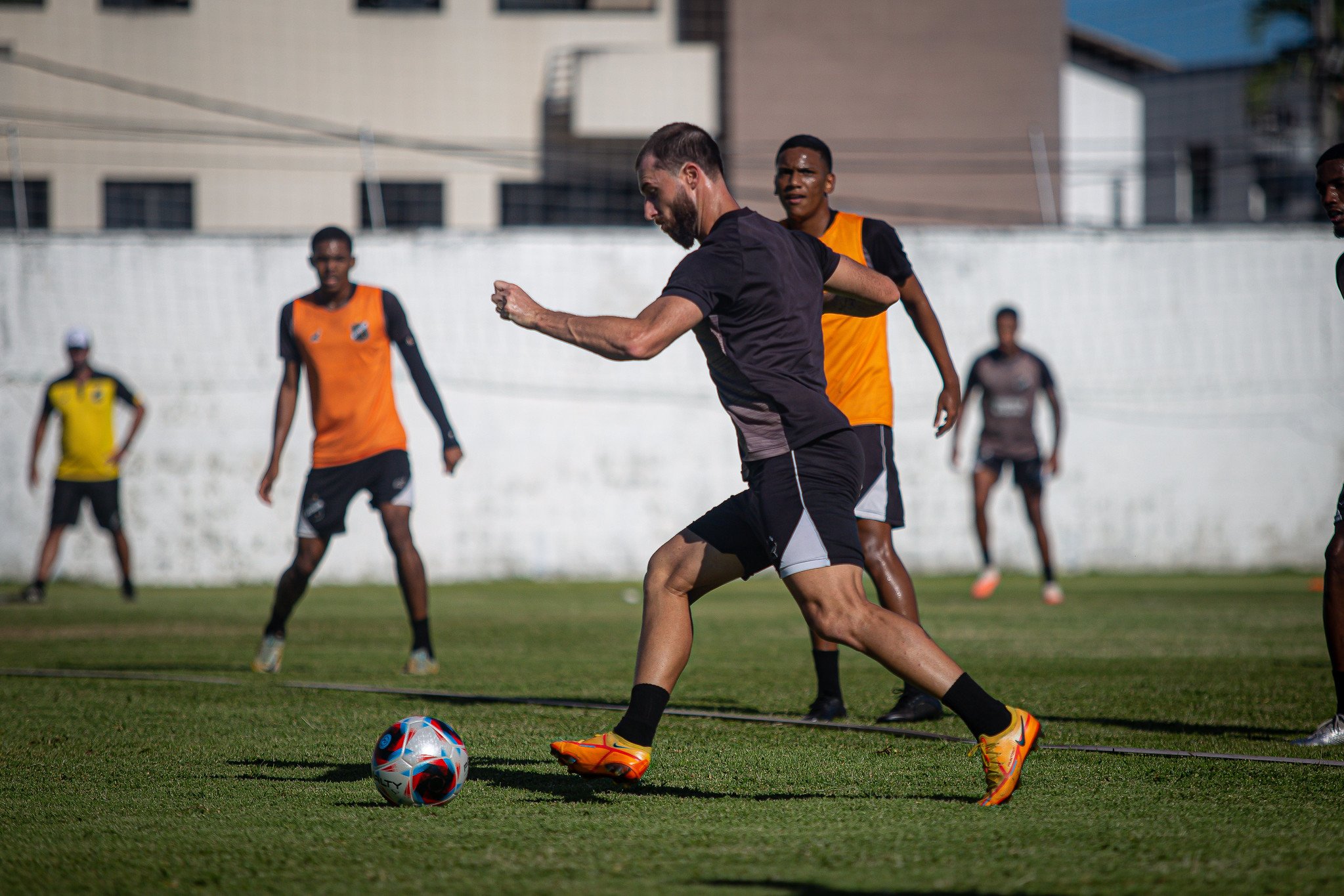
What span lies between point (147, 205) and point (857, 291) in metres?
19.3

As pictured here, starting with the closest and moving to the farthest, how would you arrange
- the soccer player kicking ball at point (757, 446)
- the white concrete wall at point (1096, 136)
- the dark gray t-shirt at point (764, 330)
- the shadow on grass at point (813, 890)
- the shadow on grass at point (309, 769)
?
1. the shadow on grass at point (813, 890)
2. the soccer player kicking ball at point (757, 446)
3. the dark gray t-shirt at point (764, 330)
4. the shadow on grass at point (309, 769)
5. the white concrete wall at point (1096, 136)

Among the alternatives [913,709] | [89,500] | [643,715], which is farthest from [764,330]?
[89,500]

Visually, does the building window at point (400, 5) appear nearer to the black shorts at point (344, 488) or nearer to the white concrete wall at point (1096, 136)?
the white concrete wall at point (1096, 136)

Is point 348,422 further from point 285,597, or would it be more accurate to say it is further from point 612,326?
point 612,326

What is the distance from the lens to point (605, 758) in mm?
4184

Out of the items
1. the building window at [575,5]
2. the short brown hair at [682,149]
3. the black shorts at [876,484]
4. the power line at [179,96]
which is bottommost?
the black shorts at [876,484]

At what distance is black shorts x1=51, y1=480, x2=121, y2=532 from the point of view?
1298cm

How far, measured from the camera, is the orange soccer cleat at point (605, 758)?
4160 mm

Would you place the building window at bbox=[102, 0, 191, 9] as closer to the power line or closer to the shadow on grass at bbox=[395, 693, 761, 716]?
the power line

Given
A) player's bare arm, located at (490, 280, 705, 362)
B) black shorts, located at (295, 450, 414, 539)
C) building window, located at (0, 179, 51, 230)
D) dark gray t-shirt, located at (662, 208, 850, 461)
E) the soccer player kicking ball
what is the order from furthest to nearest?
building window, located at (0, 179, 51, 230) → black shorts, located at (295, 450, 414, 539) → dark gray t-shirt, located at (662, 208, 850, 461) → the soccer player kicking ball → player's bare arm, located at (490, 280, 705, 362)

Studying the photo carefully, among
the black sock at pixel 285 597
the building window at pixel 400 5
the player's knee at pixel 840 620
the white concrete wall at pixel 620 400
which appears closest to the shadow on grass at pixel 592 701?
the black sock at pixel 285 597

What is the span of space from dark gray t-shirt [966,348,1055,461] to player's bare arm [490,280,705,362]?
29.0ft

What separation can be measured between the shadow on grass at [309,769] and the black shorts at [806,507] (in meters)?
1.52

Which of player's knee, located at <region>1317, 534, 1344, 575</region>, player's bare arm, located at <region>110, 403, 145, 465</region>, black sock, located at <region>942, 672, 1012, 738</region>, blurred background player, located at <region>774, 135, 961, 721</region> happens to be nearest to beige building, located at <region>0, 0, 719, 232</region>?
player's bare arm, located at <region>110, 403, 145, 465</region>
